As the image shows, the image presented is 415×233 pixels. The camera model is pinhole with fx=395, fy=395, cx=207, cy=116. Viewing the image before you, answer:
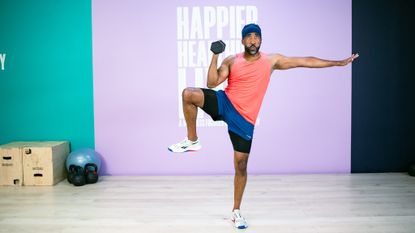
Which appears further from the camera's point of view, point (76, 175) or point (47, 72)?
point (47, 72)

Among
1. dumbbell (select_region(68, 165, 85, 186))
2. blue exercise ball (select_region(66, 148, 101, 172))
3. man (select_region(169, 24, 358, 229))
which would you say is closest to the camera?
man (select_region(169, 24, 358, 229))

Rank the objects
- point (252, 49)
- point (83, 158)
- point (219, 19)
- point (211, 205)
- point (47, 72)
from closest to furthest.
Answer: point (252, 49)
point (211, 205)
point (83, 158)
point (219, 19)
point (47, 72)

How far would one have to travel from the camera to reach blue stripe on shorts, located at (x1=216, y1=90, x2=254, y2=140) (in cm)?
310

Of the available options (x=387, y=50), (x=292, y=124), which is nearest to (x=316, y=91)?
(x=292, y=124)

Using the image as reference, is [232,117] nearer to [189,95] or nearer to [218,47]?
[189,95]

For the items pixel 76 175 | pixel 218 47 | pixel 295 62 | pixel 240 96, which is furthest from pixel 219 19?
pixel 76 175

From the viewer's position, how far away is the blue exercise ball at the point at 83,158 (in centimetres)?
472

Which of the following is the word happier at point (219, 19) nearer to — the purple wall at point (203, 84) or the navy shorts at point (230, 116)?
the purple wall at point (203, 84)

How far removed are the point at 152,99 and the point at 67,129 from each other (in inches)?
46.9

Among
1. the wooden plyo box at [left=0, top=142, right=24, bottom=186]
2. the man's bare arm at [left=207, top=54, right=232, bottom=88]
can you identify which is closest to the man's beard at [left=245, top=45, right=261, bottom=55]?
the man's bare arm at [left=207, top=54, right=232, bottom=88]

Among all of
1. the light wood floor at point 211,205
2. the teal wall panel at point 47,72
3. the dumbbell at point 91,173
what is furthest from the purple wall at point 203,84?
the dumbbell at point 91,173

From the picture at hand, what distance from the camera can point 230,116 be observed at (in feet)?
10.3

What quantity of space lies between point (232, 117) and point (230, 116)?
18 mm

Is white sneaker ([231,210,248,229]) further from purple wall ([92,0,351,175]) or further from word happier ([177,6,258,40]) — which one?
word happier ([177,6,258,40])
